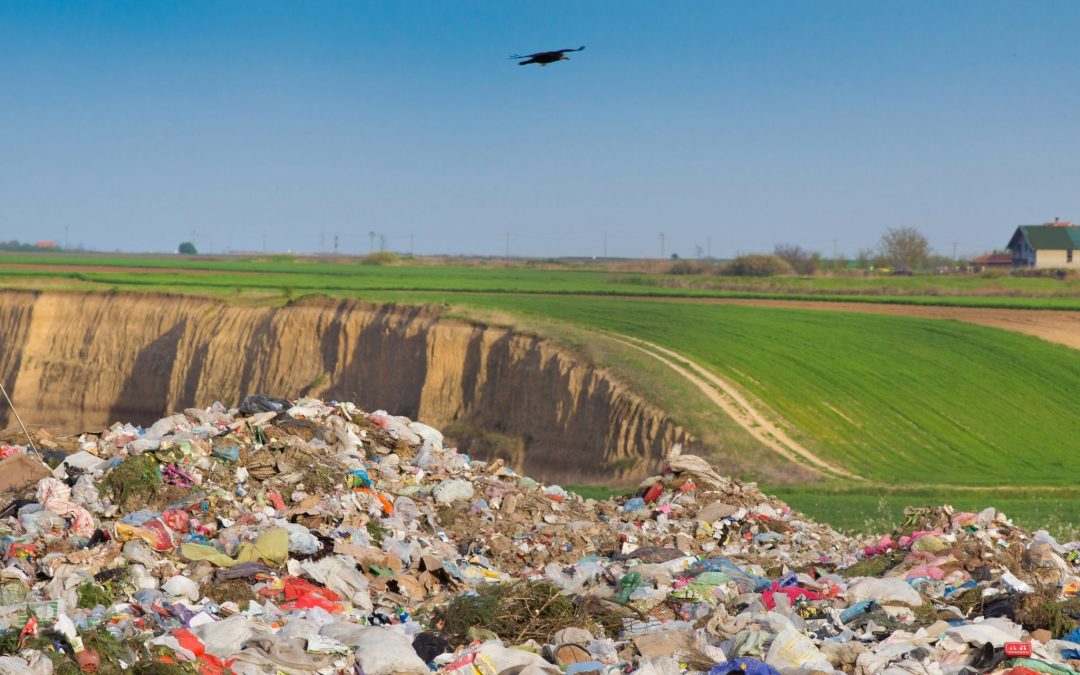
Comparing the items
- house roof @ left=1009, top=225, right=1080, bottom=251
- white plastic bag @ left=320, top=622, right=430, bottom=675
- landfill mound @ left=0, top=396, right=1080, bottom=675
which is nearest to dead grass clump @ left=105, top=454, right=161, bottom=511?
landfill mound @ left=0, top=396, right=1080, bottom=675

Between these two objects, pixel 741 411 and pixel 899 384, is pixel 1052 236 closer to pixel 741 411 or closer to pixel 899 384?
pixel 899 384

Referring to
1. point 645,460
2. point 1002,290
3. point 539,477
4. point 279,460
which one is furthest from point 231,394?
point 1002,290

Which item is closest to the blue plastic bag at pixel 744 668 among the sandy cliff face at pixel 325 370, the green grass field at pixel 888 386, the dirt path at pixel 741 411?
the green grass field at pixel 888 386

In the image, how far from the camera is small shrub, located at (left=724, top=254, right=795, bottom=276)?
281 feet

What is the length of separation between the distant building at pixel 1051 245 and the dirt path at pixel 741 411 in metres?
52.3

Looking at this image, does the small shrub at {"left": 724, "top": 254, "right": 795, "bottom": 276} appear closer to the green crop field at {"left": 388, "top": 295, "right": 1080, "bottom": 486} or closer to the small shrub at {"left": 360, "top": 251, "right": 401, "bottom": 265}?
the green crop field at {"left": 388, "top": 295, "right": 1080, "bottom": 486}

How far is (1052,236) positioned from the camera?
82.1 m

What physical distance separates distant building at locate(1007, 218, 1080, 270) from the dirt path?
172 feet

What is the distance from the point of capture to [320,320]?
4603 centimetres

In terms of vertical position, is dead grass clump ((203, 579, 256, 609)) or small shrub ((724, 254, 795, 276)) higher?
small shrub ((724, 254, 795, 276))

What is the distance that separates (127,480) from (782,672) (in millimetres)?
8637

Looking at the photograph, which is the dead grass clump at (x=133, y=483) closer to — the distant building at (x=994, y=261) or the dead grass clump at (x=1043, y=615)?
the dead grass clump at (x=1043, y=615)

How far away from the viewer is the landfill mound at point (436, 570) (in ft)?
32.0

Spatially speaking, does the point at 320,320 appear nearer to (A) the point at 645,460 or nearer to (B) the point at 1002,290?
(A) the point at 645,460
